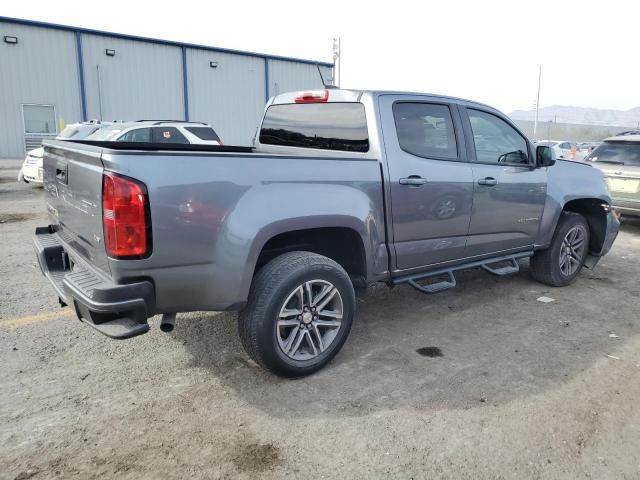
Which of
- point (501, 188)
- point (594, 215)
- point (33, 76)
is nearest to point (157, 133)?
point (501, 188)

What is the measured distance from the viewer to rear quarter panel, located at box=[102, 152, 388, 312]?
8.95 feet

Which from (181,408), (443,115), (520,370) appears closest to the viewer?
(181,408)

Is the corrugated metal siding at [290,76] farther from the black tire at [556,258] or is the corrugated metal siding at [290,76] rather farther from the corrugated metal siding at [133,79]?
the black tire at [556,258]

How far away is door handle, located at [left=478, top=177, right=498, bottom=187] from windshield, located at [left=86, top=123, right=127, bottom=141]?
7740 mm

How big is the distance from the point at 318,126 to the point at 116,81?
22.0 m

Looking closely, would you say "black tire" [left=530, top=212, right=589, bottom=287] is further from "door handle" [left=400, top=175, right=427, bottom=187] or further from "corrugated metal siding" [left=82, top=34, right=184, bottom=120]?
"corrugated metal siding" [left=82, top=34, right=184, bottom=120]

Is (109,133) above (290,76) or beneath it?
beneath

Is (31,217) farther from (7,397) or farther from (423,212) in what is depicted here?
(423,212)

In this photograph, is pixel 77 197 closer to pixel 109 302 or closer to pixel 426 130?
pixel 109 302

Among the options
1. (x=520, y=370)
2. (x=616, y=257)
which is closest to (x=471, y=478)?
(x=520, y=370)

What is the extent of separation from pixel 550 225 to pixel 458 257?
1416 millimetres

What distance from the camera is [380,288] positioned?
5484 mm

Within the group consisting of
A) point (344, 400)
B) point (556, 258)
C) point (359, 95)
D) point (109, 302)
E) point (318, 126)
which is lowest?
point (344, 400)

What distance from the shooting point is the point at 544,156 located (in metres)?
5.01
